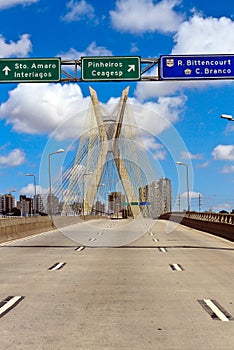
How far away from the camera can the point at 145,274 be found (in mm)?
14602

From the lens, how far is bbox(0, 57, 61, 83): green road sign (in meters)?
23.4

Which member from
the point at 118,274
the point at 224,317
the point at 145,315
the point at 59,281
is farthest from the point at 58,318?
the point at 118,274

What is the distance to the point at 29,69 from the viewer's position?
921 inches

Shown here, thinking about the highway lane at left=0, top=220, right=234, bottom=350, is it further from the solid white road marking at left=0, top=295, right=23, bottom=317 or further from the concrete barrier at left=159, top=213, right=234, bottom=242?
the concrete barrier at left=159, top=213, right=234, bottom=242

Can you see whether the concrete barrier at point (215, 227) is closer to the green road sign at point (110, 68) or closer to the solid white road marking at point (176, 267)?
the green road sign at point (110, 68)

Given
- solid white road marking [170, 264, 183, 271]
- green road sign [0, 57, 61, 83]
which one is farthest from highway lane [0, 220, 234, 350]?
green road sign [0, 57, 61, 83]

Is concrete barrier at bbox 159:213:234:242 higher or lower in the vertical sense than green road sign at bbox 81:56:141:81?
lower

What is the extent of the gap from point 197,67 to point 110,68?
12.2ft

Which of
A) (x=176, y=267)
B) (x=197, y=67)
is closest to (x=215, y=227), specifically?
(x=197, y=67)

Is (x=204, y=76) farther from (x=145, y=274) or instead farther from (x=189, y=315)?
(x=189, y=315)

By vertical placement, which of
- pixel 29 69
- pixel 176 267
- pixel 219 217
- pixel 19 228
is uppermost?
pixel 29 69

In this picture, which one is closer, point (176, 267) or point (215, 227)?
point (176, 267)

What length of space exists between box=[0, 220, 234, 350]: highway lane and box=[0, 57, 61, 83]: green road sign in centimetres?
858

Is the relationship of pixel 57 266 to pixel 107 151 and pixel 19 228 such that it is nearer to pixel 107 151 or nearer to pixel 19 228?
pixel 19 228
